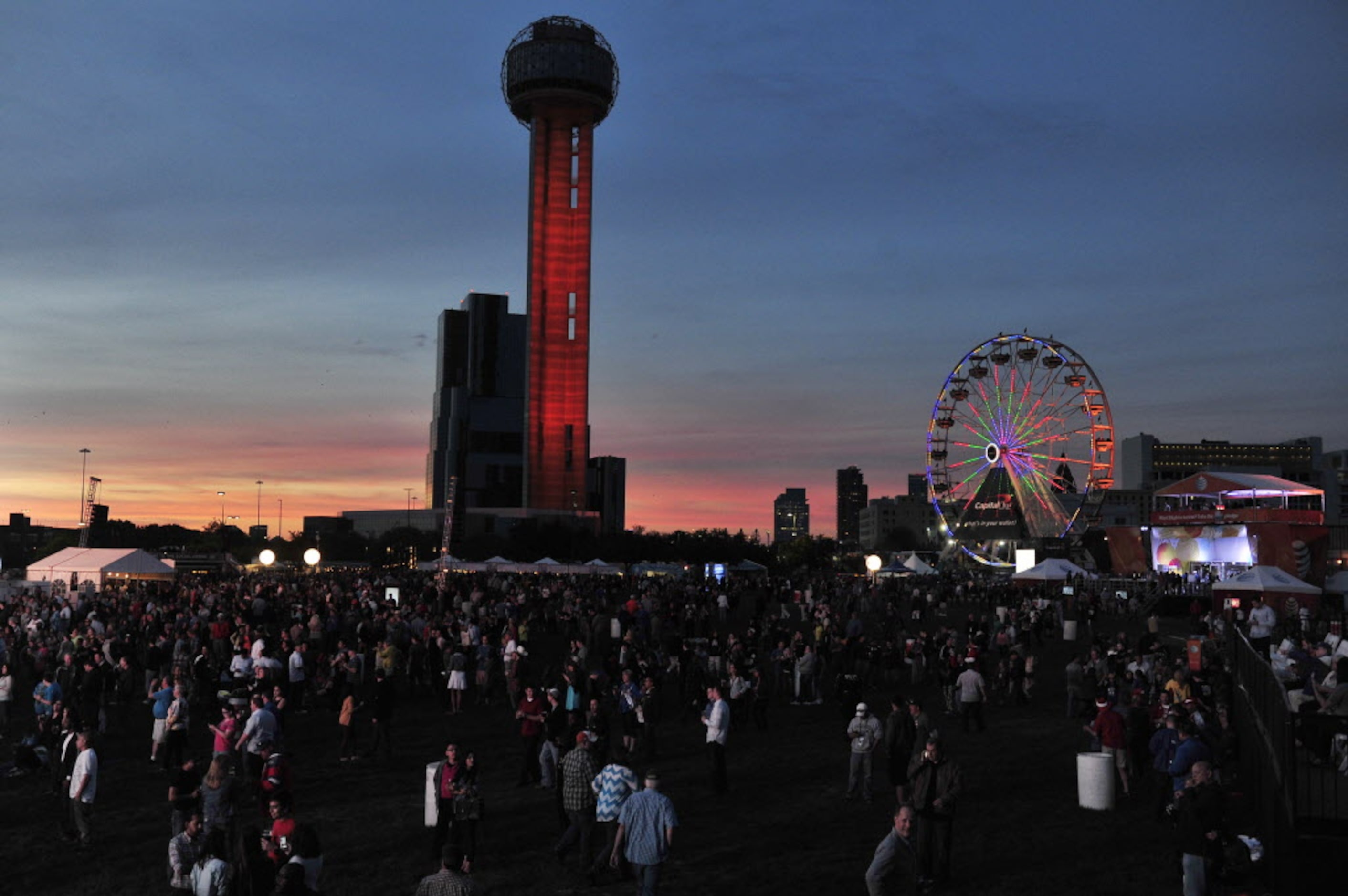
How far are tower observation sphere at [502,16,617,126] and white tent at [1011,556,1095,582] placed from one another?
101m

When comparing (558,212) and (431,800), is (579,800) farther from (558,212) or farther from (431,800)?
(558,212)

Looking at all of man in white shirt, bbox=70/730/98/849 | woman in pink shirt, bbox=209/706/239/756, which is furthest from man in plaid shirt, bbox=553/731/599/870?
man in white shirt, bbox=70/730/98/849

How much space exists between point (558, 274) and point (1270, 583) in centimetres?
10488

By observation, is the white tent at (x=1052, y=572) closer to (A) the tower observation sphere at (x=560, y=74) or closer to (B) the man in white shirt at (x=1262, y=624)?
(B) the man in white shirt at (x=1262, y=624)

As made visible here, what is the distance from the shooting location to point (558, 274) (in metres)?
132

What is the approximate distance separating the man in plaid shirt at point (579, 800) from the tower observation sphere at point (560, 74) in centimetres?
12870

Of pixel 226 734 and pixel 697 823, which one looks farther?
pixel 226 734

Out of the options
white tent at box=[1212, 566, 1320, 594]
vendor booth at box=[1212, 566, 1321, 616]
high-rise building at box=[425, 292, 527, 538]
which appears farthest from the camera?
high-rise building at box=[425, 292, 527, 538]

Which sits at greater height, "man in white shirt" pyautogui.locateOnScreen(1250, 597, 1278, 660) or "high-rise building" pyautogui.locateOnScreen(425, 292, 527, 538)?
"high-rise building" pyautogui.locateOnScreen(425, 292, 527, 538)

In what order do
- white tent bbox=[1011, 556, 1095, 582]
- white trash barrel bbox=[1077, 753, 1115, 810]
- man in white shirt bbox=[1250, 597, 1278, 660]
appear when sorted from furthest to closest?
white tent bbox=[1011, 556, 1095, 582] → man in white shirt bbox=[1250, 597, 1278, 660] → white trash barrel bbox=[1077, 753, 1115, 810]

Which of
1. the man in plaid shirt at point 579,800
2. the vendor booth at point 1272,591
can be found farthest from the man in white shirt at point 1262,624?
the man in plaid shirt at point 579,800

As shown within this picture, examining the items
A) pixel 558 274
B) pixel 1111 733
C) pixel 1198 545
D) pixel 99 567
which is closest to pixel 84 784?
pixel 1111 733

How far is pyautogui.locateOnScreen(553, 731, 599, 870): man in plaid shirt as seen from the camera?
1156 cm

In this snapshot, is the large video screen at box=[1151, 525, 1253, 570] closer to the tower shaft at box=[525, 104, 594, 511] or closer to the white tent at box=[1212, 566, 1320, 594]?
the white tent at box=[1212, 566, 1320, 594]
